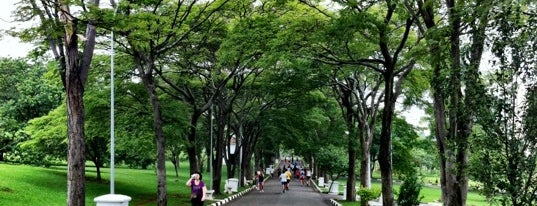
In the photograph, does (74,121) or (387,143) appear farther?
(387,143)

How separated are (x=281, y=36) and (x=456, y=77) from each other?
28.6ft

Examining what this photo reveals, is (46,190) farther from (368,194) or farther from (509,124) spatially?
(509,124)

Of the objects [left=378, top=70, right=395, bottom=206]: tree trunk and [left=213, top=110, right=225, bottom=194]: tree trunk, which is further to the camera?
[left=213, top=110, right=225, bottom=194]: tree trunk

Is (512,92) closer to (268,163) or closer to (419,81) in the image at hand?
(419,81)

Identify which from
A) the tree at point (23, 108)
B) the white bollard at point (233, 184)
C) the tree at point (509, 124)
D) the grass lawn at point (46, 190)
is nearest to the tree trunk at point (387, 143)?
the tree at point (509, 124)

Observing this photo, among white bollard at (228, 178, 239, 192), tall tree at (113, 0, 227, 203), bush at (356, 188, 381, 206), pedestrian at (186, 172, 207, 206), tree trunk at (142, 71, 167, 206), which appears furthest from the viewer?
white bollard at (228, 178, 239, 192)

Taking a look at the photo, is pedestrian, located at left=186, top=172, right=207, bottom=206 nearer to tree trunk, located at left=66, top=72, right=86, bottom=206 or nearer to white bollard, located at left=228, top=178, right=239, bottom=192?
tree trunk, located at left=66, top=72, right=86, bottom=206

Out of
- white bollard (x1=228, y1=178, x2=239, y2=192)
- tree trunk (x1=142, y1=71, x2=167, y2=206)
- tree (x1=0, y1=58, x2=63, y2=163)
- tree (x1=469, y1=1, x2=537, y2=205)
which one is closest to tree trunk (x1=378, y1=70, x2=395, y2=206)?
tree trunk (x1=142, y1=71, x2=167, y2=206)

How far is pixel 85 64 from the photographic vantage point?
1106 centimetres

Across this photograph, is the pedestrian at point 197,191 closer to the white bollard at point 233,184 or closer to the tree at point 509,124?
the tree at point 509,124

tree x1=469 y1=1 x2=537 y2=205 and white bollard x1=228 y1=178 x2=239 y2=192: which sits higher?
tree x1=469 y1=1 x2=537 y2=205

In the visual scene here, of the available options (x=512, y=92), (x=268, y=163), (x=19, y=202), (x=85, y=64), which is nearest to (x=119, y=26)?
(x=85, y=64)

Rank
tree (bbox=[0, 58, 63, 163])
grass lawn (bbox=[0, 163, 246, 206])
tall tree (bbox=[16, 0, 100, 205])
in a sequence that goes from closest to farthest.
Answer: tall tree (bbox=[16, 0, 100, 205])
grass lawn (bbox=[0, 163, 246, 206])
tree (bbox=[0, 58, 63, 163])

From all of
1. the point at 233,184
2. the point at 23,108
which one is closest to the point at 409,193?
the point at 233,184
